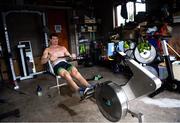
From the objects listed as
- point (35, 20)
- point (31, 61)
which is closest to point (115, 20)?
point (35, 20)

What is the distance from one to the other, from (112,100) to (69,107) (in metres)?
1.12

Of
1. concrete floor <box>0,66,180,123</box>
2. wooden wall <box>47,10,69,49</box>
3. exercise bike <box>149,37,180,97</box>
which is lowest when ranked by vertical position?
concrete floor <box>0,66,180,123</box>

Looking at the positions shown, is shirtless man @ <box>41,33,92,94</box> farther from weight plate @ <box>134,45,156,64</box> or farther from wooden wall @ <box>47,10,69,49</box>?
wooden wall @ <box>47,10,69,49</box>

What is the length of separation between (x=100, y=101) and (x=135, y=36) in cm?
298

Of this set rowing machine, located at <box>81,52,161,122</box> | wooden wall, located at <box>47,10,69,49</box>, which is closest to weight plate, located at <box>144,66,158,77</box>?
rowing machine, located at <box>81,52,161,122</box>

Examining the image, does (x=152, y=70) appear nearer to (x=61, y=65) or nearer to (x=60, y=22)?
(x=61, y=65)

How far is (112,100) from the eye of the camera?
4.69 ft

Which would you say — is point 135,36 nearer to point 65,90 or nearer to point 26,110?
point 65,90

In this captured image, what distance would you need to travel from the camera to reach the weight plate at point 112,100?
1358mm

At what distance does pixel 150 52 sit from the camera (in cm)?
316

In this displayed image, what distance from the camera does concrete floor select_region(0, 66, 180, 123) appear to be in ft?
6.63

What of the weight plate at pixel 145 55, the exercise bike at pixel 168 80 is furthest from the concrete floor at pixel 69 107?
the weight plate at pixel 145 55

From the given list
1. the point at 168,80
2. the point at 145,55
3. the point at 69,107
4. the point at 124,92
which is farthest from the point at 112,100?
the point at 145,55

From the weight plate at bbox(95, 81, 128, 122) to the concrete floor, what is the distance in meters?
0.50
